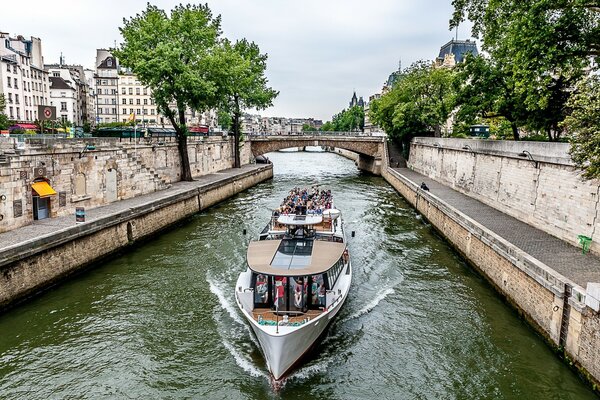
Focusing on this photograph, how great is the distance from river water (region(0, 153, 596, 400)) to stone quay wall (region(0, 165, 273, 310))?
695mm

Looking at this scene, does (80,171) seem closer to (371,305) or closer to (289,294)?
(289,294)

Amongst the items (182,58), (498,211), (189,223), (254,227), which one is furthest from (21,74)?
(498,211)

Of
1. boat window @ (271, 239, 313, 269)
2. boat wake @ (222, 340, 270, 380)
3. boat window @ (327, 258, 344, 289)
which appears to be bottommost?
boat wake @ (222, 340, 270, 380)

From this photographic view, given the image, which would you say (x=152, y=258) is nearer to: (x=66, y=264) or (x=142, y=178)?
(x=66, y=264)

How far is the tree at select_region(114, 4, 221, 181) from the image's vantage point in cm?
3400

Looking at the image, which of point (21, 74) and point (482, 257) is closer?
point (482, 257)

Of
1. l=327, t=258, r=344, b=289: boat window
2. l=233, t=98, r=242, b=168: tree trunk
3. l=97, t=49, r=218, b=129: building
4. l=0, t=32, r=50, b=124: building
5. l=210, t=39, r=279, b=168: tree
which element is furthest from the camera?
l=97, t=49, r=218, b=129: building

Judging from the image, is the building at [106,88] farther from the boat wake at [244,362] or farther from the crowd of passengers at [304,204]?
the boat wake at [244,362]

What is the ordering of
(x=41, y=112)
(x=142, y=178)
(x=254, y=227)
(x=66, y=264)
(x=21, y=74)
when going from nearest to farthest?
(x=66, y=264), (x=254, y=227), (x=142, y=178), (x=41, y=112), (x=21, y=74)

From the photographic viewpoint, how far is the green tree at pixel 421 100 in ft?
168

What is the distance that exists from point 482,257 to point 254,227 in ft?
48.5

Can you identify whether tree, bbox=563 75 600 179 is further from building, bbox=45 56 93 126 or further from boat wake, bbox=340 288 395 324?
building, bbox=45 56 93 126

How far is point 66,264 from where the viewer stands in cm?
1984

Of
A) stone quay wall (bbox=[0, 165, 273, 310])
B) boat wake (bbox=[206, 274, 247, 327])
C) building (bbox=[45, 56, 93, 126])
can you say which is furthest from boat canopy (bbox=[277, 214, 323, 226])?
building (bbox=[45, 56, 93, 126])
